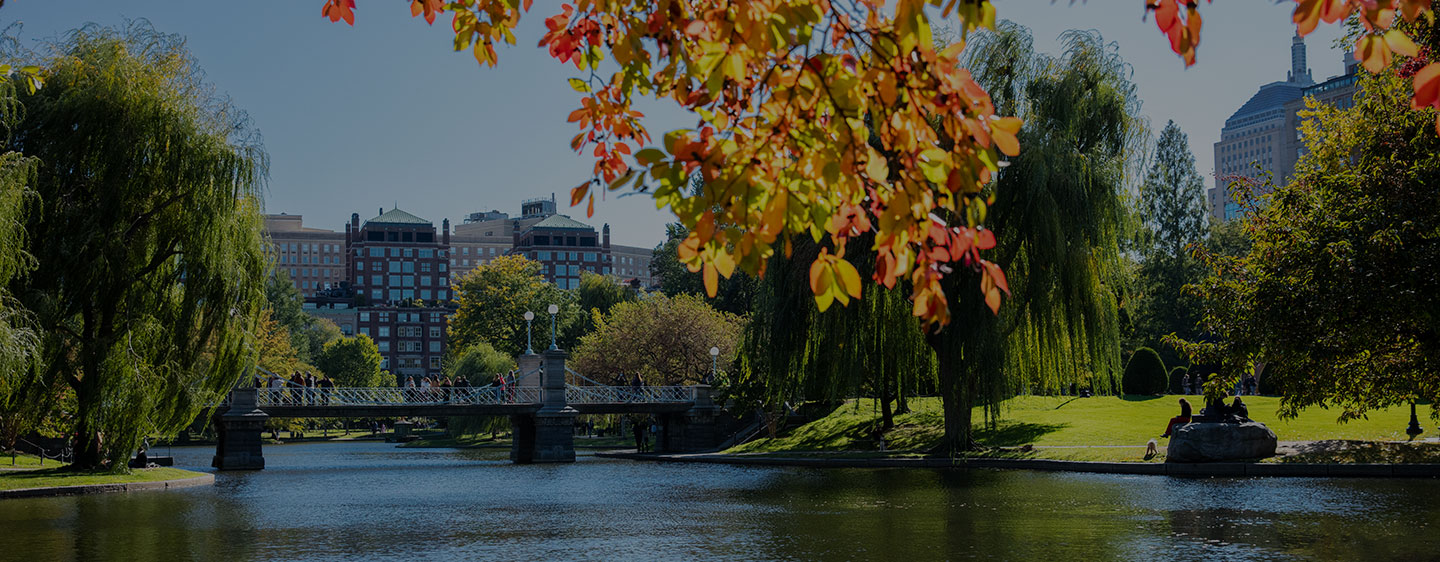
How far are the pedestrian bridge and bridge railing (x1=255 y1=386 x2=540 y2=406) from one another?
4 centimetres

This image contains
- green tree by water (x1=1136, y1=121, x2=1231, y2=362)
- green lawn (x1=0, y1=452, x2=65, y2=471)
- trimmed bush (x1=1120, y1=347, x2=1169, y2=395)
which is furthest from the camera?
green tree by water (x1=1136, y1=121, x2=1231, y2=362)

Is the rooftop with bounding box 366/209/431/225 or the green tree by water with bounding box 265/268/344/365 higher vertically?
the rooftop with bounding box 366/209/431/225

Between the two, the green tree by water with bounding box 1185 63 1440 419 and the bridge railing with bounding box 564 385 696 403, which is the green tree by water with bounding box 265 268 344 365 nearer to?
the bridge railing with bounding box 564 385 696 403

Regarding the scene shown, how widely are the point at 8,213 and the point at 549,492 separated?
38.9 feet

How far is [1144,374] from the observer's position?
167ft

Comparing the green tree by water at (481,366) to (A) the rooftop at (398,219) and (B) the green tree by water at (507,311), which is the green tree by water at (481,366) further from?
(A) the rooftop at (398,219)

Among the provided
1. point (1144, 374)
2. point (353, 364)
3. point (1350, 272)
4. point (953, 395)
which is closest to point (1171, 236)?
point (1144, 374)

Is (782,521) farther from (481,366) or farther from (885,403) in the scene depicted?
(481,366)

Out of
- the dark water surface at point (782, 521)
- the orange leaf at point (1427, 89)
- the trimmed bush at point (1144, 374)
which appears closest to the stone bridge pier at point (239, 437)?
the dark water surface at point (782, 521)

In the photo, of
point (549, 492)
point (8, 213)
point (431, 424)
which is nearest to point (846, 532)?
point (549, 492)

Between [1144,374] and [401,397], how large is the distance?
28.8 meters

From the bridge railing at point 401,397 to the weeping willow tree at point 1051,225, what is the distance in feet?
82.9

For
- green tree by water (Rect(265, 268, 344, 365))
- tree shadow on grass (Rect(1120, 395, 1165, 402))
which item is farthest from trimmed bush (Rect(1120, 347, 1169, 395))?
green tree by water (Rect(265, 268, 344, 365))

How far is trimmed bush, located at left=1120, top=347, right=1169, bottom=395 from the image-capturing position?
167 feet
